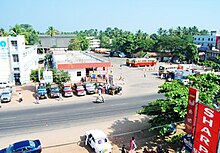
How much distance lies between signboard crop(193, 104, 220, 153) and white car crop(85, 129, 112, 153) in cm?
737

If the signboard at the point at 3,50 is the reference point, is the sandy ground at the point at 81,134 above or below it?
below

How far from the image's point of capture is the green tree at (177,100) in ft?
47.5

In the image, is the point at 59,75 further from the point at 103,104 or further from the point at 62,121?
the point at 62,121

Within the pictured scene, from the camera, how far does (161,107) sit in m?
15.0

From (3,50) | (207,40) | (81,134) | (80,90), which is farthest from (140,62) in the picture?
(81,134)

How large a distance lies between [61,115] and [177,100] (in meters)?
13.6

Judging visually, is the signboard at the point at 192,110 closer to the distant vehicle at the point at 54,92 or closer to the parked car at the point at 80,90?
the parked car at the point at 80,90

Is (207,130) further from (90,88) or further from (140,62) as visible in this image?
(140,62)

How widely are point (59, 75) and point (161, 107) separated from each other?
22322 mm

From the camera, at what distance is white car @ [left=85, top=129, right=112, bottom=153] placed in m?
15.5

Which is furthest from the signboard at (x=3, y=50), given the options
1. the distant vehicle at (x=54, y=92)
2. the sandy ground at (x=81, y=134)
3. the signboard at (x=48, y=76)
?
the distant vehicle at (x=54, y=92)

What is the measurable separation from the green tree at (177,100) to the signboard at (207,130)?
15.2 feet

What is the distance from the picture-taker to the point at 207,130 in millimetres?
8898

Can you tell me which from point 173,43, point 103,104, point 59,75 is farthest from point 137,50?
point 103,104
